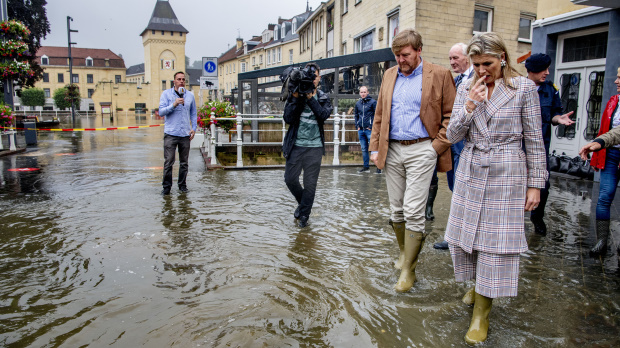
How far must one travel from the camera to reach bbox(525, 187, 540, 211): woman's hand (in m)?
2.52

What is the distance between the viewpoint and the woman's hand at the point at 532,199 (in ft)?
8.26

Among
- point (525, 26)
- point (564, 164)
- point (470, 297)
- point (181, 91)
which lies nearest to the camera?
point (470, 297)

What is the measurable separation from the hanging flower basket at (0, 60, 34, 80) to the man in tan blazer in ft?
48.5

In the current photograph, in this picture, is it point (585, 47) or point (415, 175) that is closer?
point (415, 175)

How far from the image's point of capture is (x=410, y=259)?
3.37m

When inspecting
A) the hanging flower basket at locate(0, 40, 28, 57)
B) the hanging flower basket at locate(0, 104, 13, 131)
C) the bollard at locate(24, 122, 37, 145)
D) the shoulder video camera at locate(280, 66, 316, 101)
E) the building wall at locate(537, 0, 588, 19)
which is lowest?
the bollard at locate(24, 122, 37, 145)

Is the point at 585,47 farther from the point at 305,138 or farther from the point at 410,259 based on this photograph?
the point at 410,259

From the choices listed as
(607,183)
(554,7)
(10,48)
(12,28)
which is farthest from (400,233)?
(12,28)

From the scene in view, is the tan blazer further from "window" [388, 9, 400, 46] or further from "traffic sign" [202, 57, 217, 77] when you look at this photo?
"window" [388, 9, 400, 46]

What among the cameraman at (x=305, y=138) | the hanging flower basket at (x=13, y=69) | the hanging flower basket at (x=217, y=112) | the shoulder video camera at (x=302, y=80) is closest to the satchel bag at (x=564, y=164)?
the cameraman at (x=305, y=138)

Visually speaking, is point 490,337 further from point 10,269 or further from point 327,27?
point 327,27

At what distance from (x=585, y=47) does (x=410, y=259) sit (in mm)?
9145

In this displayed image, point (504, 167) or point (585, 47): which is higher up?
point (585, 47)

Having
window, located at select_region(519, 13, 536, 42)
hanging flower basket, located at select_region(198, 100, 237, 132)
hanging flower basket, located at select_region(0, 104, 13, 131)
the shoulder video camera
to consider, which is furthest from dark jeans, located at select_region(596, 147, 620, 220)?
window, located at select_region(519, 13, 536, 42)
